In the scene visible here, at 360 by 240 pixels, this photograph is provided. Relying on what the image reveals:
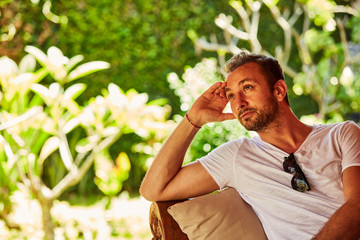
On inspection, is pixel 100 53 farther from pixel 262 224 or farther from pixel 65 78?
pixel 262 224

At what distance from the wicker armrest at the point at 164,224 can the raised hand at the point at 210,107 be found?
0.36m

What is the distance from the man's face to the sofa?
316 mm

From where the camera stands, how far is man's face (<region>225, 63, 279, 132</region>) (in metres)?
1.71

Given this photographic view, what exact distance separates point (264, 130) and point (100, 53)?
9.80 ft

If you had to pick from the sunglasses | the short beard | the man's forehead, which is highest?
the man's forehead

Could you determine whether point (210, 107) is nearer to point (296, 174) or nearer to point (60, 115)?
point (296, 174)

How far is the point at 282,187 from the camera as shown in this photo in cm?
165

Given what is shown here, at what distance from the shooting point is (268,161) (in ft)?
5.62

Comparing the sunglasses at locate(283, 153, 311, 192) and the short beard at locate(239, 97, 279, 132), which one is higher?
the short beard at locate(239, 97, 279, 132)

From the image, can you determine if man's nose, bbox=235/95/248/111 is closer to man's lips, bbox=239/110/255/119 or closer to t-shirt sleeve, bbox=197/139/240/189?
man's lips, bbox=239/110/255/119

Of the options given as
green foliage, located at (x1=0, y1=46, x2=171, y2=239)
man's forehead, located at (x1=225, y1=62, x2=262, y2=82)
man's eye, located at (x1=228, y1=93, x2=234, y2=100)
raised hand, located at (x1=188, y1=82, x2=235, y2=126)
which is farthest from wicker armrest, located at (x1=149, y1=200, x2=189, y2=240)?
green foliage, located at (x1=0, y1=46, x2=171, y2=239)

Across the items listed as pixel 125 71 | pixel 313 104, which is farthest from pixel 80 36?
pixel 313 104

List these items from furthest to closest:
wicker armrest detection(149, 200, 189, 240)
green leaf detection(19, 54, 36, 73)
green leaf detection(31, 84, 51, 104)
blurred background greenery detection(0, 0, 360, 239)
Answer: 1. blurred background greenery detection(0, 0, 360, 239)
2. green leaf detection(19, 54, 36, 73)
3. green leaf detection(31, 84, 51, 104)
4. wicker armrest detection(149, 200, 189, 240)

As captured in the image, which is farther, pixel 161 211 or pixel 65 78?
pixel 65 78
